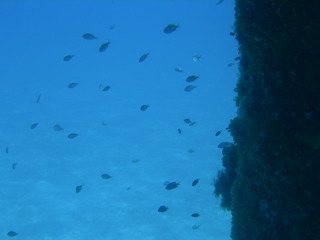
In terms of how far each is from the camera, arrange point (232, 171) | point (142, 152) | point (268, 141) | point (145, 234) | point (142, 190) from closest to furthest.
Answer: point (268, 141), point (232, 171), point (145, 234), point (142, 190), point (142, 152)

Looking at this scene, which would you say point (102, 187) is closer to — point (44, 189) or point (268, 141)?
point (44, 189)

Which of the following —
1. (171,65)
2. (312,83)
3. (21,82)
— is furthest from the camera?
(171,65)

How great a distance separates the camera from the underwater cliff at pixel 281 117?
4270 mm

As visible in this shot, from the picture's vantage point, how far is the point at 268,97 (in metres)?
4.80

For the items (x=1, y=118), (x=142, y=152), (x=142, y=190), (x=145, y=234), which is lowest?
(x=145, y=234)

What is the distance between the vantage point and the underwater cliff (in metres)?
4.27

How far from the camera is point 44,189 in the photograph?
814 inches

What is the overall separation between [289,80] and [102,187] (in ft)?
58.9

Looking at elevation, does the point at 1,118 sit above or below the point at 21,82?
below

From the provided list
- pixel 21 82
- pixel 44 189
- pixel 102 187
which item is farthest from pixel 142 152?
pixel 21 82

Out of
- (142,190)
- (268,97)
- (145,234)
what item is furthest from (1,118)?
(268,97)

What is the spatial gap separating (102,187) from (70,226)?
4200mm

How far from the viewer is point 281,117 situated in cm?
462

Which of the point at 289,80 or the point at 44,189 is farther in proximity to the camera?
the point at 44,189
